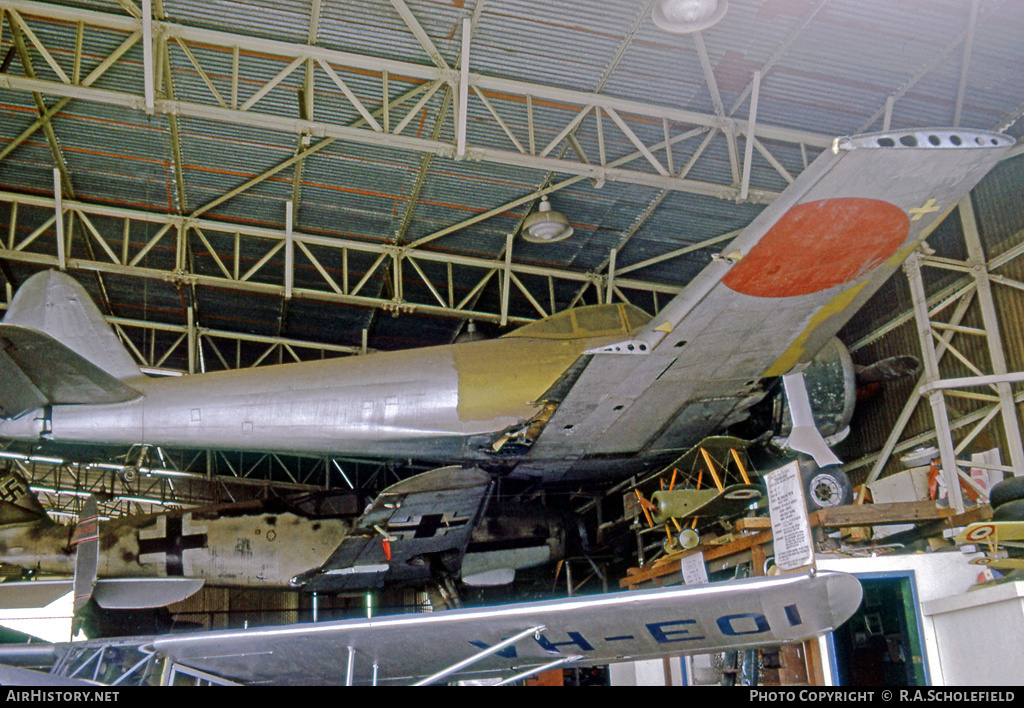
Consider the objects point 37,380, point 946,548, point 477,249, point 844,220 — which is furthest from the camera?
point 477,249

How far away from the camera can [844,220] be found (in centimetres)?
638

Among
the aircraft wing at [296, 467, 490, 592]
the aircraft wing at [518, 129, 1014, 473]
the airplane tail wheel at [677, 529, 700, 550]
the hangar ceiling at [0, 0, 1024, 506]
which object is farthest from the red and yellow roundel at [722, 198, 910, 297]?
the aircraft wing at [296, 467, 490, 592]

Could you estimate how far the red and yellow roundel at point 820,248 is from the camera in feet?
20.5

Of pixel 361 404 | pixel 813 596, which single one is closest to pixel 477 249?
pixel 361 404

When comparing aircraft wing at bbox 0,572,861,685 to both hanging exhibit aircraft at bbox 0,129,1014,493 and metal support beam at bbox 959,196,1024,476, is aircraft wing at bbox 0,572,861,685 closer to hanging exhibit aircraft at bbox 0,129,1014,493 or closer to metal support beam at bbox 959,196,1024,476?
hanging exhibit aircraft at bbox 0,129,1014,493

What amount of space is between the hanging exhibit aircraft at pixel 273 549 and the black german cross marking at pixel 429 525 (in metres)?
0.01

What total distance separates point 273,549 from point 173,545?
160 centimetres

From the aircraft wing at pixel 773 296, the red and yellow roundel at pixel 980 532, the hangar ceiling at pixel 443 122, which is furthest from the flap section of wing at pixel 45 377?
the red and yellow roundel at pixel 980 532

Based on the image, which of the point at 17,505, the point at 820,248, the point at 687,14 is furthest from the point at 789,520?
the point at 17,505

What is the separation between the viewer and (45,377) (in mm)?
8617

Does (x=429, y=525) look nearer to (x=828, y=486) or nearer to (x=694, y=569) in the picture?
(x=694, y=569)

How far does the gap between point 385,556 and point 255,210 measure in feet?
18.0

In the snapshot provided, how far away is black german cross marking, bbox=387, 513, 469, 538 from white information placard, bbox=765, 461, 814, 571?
5998mm

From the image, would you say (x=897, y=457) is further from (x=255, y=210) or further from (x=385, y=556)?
(x=255, y=210)
